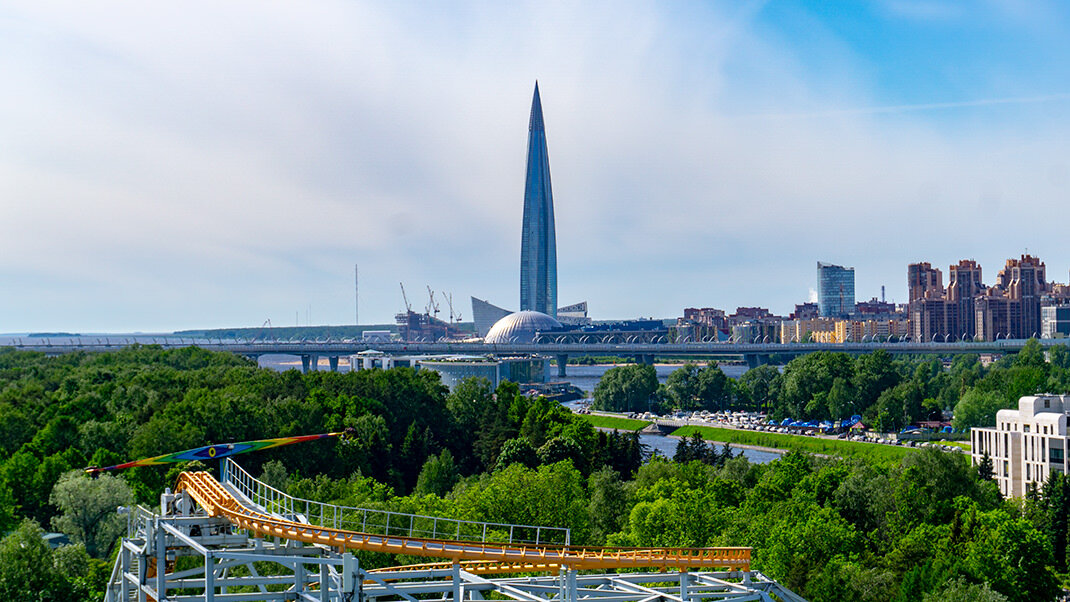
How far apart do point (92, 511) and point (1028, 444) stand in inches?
1566

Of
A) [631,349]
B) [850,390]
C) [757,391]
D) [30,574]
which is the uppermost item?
[631,349]

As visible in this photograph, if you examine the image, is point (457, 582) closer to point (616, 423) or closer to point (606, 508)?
point (606, 508)

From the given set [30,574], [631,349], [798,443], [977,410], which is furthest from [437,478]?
[631,349]

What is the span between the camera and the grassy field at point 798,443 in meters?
69.2

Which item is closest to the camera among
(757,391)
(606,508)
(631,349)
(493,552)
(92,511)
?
(493,552)

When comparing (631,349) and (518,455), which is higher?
(631,349)

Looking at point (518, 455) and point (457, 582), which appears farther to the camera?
point (518, 455)

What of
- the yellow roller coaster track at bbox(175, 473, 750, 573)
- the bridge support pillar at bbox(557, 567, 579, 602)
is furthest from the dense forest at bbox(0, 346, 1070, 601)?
the bridge support pillar at bbox(557, 567, 579, 602)

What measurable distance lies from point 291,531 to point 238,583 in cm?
190

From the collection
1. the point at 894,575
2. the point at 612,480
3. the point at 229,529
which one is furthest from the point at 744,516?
the point at 229,529

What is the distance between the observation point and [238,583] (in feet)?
73.0

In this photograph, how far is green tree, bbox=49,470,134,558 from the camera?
34.6 meters

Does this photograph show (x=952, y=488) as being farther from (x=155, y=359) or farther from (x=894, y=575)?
(x=155, y=359)

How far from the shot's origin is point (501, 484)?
123ft
